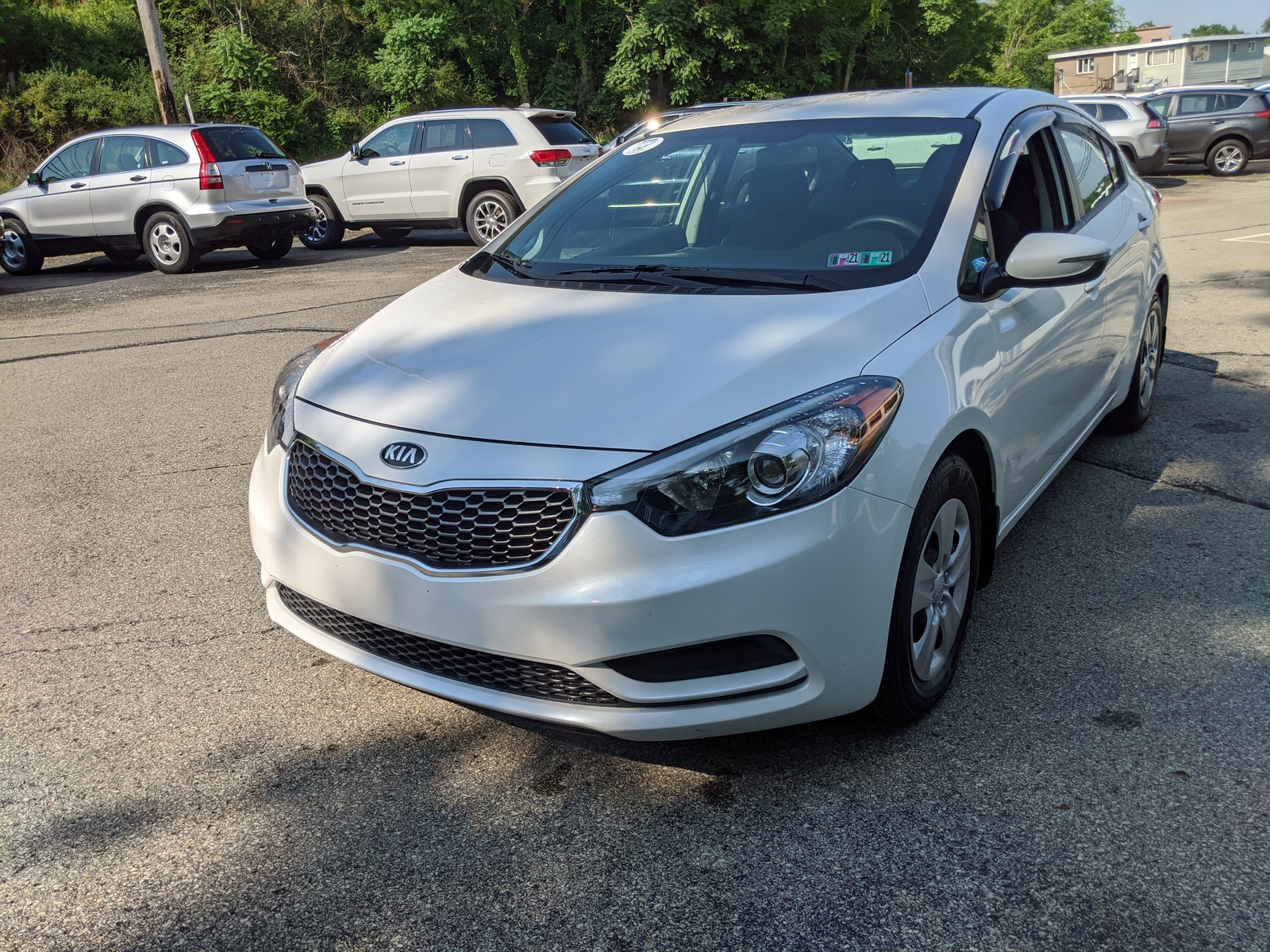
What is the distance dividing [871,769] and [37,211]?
14.4 metres

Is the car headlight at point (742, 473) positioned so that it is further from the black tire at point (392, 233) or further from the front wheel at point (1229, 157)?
the front wheel at point (1229, 157)

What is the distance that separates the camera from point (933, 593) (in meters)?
2.97

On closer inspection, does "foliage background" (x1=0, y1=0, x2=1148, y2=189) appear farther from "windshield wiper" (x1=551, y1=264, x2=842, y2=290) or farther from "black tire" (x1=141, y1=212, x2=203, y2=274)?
"windshield wiper" (x1=551, y1=264, x2=842, y2=290)

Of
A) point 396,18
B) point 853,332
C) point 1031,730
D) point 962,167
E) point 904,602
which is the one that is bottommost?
point 1031,730

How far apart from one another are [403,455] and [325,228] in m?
14.2

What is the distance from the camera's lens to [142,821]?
276 centimetres

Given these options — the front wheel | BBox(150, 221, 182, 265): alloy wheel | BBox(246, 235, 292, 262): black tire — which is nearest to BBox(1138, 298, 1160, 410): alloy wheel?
BBox(246, 235, 292, 262): black tire

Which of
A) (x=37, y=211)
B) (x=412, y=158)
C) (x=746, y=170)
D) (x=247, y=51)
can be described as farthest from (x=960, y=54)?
(x=746, y=170)

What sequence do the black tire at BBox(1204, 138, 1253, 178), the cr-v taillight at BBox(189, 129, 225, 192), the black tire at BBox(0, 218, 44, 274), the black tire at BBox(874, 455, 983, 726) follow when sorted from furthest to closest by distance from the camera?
1. the black tire at BBox(1204, 138, 1253, 178)
2. the black tire at BBox(0, 218, 44, 274)
3. the cr-v taillight at BBox(189, 129, 225, 192)
4. the black tire at BBox(874, 455, 983, 726)

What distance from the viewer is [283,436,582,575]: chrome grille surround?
2.51 metres

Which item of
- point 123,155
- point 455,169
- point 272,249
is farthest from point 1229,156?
point 123,155

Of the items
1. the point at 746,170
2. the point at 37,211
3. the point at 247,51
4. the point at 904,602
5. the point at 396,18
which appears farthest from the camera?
the point at 396,18

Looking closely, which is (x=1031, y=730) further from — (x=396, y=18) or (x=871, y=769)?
(x=396, y=18)

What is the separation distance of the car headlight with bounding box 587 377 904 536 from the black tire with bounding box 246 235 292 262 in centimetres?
1288
